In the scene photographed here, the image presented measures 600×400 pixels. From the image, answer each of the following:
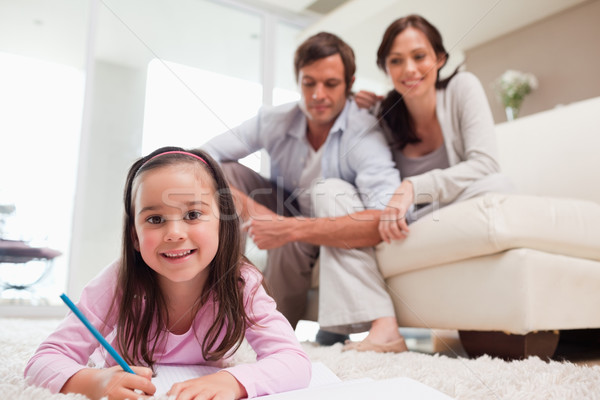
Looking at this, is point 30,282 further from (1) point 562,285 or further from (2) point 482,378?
(1) point 562,285

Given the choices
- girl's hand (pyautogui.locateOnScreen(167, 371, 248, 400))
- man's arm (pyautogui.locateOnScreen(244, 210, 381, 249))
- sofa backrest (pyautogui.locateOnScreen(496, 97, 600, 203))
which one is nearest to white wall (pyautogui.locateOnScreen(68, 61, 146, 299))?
girl's hand (pyautogui.locateOnScreen(167, 371, 248, 400))

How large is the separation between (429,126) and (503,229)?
42 cm

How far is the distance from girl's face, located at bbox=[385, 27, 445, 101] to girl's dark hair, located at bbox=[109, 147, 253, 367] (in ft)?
A: 2.12

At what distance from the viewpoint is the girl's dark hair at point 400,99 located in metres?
1.02

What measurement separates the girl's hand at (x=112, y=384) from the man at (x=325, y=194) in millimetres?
426

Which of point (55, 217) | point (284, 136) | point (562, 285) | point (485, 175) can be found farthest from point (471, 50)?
point (55, 217)

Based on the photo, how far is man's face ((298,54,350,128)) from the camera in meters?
0.96

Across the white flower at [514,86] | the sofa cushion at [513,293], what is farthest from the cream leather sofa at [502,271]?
the white flower at [514,86]

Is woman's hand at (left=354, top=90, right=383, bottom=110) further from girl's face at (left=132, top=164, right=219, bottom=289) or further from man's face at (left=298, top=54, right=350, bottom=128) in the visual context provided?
girl's face at (left=132, top=164, right=219, bottom=289)

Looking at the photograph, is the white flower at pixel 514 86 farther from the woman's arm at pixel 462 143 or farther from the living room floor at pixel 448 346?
the living room floor at pixel 448 346

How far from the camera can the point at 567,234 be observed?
74 cm

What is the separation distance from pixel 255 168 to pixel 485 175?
48 cm

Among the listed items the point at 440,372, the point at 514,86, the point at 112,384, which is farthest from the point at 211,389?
the point at 514,86

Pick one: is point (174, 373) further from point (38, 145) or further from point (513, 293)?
point (38, 145)
